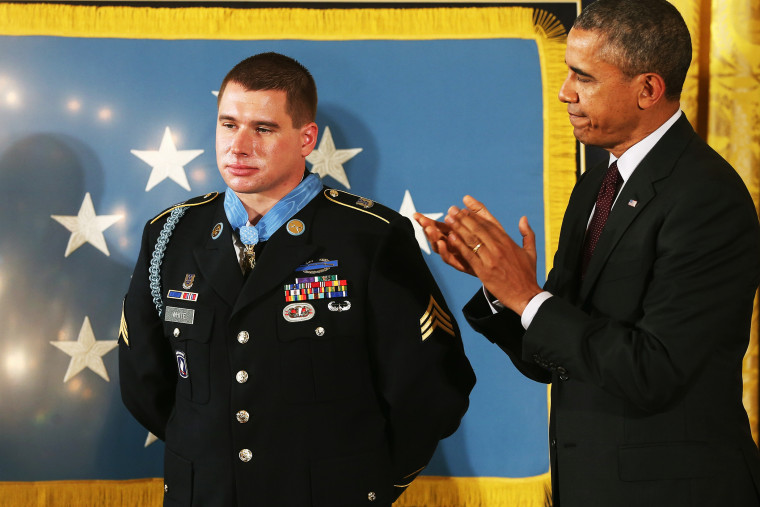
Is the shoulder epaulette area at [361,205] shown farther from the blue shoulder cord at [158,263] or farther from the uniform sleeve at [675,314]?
the uniform sleeve at [675,314]

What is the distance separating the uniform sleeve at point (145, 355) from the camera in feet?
5.57

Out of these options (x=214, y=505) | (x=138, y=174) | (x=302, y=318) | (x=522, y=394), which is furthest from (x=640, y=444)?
(x=138, y=174)

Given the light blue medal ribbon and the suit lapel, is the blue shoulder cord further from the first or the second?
the suit lapel

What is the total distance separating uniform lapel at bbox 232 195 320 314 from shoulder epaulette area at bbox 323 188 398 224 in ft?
0.36

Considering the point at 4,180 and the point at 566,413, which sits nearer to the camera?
the point at 566,413

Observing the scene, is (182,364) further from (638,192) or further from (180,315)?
(638,192)

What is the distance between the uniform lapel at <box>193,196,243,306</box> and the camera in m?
1.55

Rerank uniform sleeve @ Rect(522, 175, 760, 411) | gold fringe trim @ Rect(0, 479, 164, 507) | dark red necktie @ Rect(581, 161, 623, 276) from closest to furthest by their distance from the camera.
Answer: uniform sleeve @ Rect(522, 175, 760, 411) → dark red necktie @ Rect(581, 161, 623, 276) → gold fringe trim @ Rect(0, 479, 164, 507)

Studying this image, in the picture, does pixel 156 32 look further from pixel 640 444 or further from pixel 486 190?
pixel 640 444

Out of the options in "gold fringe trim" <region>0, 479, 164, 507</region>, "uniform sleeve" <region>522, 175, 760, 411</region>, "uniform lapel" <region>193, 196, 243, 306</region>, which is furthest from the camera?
"gold fringe trim" <region>0, 479, 164, 507</region>

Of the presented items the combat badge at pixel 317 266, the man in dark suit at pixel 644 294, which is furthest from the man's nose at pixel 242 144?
the man in dark suit at pixel 644 294

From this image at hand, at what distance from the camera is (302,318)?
1537 mm

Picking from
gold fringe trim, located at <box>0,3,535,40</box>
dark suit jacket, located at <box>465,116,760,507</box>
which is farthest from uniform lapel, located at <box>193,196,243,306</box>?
gold fringe trim, located at <box>0,3,535,40</box>

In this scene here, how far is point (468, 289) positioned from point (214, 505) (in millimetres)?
1218
